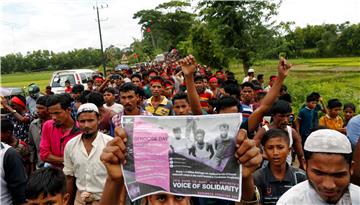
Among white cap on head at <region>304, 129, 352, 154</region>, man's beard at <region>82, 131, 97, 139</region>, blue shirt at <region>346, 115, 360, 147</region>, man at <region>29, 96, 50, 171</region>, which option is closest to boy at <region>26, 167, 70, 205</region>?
man's beard at <region>82, 131, 97, 139</region>

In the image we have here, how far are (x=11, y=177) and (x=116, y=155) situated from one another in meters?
1.49

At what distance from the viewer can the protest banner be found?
73.7 inches

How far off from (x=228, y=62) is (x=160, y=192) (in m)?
14.1

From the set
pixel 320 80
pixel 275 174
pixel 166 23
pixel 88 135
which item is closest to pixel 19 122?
pixel 88 135

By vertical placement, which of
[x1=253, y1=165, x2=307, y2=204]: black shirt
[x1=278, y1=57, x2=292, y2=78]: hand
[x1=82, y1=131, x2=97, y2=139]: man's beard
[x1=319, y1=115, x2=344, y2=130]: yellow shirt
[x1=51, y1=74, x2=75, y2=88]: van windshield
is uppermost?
[x1=278, y1=57, x2=292, y2=78]: hand

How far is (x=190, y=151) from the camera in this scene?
1.92m

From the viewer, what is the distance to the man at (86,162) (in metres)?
3.40

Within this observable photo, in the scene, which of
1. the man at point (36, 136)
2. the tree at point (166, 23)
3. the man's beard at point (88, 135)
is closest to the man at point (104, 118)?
Answer: the man at point (36, 136)

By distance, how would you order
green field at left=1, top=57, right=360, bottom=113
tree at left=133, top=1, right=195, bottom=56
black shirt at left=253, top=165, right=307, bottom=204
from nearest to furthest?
black shirt at left=253, top=165, right=307, bottom=204 < green field at left=1, top=57, right=360, bottom=113 < tree at left=133, top=1, right=195, bottom=56

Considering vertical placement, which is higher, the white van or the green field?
the white van

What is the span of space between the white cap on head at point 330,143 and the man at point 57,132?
2.64 m

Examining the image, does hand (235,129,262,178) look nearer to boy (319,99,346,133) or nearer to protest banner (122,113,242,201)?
protest banner (122,113,242,201)

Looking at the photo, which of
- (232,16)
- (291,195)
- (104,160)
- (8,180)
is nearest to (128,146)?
(104,160)

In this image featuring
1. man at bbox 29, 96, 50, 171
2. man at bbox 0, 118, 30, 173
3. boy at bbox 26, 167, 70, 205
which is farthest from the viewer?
man at bbox 29, 96, 50, 171
